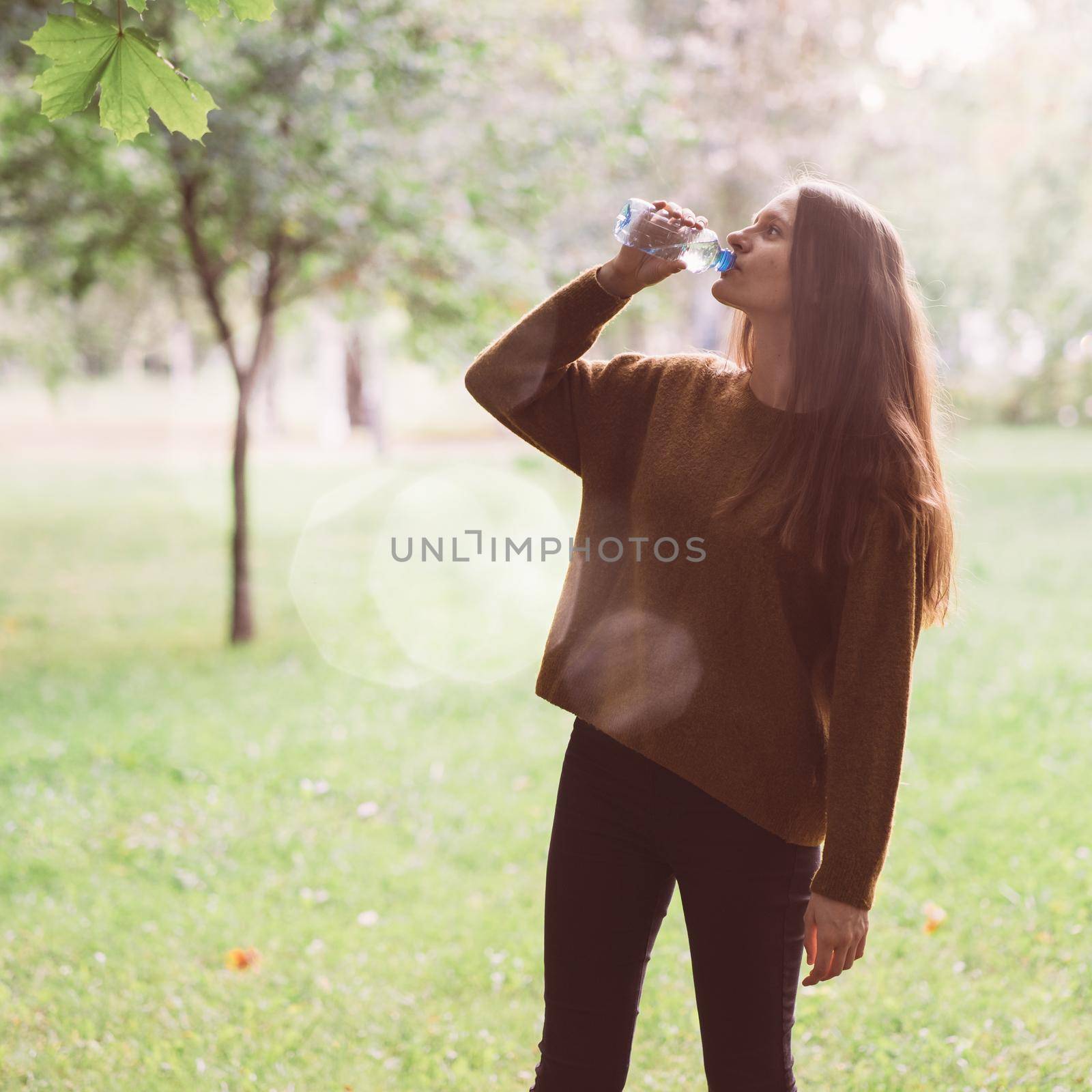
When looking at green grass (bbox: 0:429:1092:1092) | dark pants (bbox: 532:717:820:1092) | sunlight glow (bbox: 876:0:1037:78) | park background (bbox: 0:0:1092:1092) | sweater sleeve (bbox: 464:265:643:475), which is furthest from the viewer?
sunlight glow (bbox: 876:0:1037:78)

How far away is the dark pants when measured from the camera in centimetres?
210

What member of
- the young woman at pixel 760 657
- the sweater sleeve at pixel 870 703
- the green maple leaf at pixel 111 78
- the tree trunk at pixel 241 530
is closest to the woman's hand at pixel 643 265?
the young woman at pixel 760 657

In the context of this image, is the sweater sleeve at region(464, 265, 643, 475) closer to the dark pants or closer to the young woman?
the young woman

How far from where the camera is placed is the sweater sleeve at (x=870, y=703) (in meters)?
1.96

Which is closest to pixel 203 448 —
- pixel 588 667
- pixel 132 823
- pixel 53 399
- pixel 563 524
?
pixel 53 399

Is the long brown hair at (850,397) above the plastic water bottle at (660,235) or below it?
below

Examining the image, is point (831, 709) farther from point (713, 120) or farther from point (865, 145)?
point (865, 145)

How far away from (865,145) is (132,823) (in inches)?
675

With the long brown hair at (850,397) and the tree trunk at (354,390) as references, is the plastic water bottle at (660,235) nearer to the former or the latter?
the long brown hair at (850,397)

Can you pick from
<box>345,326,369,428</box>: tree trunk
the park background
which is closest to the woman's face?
the park background

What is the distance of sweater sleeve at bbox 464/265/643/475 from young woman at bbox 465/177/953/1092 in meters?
0.09

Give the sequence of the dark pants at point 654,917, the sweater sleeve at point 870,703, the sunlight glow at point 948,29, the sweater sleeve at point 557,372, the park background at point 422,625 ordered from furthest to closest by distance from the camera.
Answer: the sunlight glow at point 948,29, the park background at point 422,625, the sweater sleeve at point 557,372, the dark pants at point 654,917, the sweater sleeve at point 870,703

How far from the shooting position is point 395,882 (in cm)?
475

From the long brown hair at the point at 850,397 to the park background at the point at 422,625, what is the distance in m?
0.23
